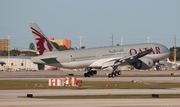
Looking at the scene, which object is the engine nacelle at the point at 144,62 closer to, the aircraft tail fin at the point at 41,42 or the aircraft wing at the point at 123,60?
the aircraft wing at the point at 123,60

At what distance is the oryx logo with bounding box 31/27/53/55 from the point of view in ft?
254

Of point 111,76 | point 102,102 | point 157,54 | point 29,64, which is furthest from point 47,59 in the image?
point 29,64

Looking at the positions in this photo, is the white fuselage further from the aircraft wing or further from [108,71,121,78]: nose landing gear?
[108,71,121,78]: nose landing gear

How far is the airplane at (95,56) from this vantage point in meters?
77.5

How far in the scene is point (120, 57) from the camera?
80625 millimetres

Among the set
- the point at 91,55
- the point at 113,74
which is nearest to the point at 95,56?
the point at 91,55

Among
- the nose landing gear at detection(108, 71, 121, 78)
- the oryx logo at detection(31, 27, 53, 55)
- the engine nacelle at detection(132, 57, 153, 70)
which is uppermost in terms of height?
the oryx logo at detection(31, 27, 53, 55)

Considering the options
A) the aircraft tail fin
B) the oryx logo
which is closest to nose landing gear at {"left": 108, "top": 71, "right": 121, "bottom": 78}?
the aircraft tail fin

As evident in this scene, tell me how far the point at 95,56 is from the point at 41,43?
839 centimetres

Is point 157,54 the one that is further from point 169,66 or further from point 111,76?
point 169,66

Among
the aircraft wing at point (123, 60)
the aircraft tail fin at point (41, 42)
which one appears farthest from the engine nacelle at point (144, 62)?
the aircraft tail fin at point (41, 42)

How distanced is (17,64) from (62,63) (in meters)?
67.9

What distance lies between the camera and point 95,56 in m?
79.4

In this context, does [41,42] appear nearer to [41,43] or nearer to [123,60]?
[41,43]
